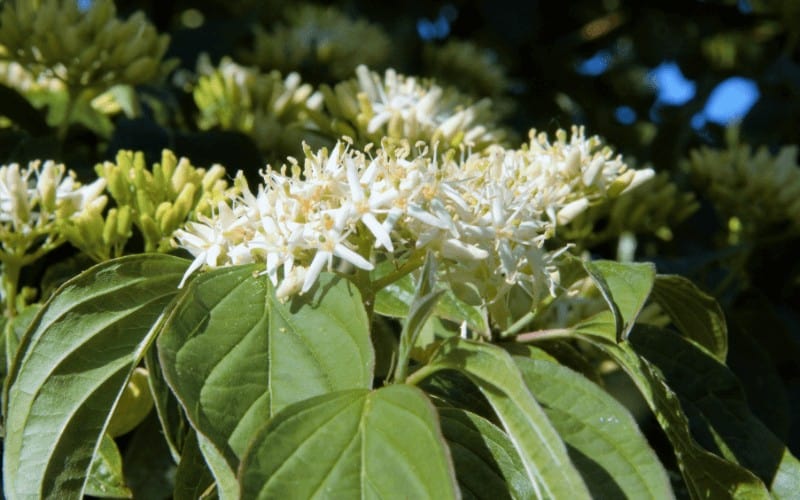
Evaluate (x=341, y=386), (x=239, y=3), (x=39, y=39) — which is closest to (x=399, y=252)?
(x=341, y=386)

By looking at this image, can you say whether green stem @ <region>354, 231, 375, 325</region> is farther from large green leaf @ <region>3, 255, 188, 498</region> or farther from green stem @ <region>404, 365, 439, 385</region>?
large green leaf @ <region>3, 255, 188, 498</region>

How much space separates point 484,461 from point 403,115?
75 centimetres

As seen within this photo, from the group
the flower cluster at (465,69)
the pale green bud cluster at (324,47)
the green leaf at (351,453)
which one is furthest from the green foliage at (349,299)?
the flower cluster at (465,69)

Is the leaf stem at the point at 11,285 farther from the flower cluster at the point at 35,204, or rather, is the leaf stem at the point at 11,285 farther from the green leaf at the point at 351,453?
the green leaf at the point at 351,453

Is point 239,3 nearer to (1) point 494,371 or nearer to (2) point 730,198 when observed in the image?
(2) point 730,198

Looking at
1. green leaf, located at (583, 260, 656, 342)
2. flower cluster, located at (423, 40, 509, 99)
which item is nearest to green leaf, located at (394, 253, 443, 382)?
green leaf, located at (583, 260, 656, 342)

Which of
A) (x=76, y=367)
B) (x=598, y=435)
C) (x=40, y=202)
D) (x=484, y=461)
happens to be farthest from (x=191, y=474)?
(x=40, y=202)

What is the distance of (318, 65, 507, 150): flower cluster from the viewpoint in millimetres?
1528

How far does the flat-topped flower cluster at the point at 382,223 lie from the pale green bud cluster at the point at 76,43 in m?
0.66

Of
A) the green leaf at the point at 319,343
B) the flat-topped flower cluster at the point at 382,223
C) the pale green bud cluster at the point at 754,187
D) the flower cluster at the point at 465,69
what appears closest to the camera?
the green leaf at the point at 319,343

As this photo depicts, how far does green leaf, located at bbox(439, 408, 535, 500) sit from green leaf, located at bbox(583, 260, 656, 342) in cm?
15

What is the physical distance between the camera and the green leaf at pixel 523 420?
0.73m

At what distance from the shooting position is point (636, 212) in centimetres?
181

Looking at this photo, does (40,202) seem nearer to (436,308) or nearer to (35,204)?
(35,204)
